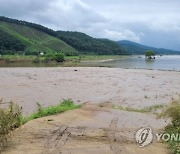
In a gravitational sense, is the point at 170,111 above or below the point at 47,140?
above

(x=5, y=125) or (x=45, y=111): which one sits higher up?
(x=5, y=125)

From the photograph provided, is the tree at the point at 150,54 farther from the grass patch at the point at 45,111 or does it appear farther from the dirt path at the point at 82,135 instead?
the dirt path at the point at 82,135

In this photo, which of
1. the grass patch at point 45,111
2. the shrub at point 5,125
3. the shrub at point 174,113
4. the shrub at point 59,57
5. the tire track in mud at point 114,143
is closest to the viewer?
the tire track in mud at point 114,143

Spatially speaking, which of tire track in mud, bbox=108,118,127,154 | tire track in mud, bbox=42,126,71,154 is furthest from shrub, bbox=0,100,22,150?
tire track in mud, bbox=108,118,127,154

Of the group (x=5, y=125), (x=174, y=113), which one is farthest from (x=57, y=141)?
(x=174, y=113)

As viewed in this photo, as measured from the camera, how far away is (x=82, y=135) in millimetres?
11641

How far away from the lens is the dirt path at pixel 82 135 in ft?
32.9

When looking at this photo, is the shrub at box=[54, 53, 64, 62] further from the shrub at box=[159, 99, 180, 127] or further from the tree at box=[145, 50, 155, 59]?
the shrub at box=[159, 99, 180, 127]

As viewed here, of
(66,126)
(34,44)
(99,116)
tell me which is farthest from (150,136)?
(34,44)

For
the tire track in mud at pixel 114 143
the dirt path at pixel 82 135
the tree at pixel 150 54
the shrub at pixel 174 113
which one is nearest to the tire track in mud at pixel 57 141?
the dirt path at pixel 82 135

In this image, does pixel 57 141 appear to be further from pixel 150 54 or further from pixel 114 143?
pixel 150 54

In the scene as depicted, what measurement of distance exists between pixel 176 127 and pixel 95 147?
10.6 feet

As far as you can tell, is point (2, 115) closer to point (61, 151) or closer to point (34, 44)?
point (61, 151)

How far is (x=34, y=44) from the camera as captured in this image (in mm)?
188125
